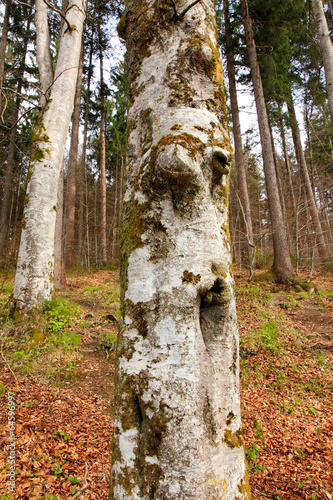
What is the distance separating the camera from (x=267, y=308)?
7.05 metres

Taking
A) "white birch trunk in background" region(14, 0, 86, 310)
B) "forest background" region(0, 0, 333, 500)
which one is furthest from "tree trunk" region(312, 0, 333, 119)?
"white birch trunk in background" region(14, 0, 86, 310)

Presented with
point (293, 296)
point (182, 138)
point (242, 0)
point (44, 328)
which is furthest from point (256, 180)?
point (182, 138)

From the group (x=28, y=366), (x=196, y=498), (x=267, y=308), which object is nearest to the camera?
(x=196, y=498)

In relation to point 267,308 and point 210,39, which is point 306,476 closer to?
point 210,39

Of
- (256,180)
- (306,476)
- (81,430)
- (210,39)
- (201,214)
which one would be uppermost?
(256,180)

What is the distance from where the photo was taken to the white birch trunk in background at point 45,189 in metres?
4.31

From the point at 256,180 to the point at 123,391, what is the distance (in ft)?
69.6

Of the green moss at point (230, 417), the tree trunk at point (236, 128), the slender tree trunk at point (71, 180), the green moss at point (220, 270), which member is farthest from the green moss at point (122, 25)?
the slender tree trunk at point (71, 180)

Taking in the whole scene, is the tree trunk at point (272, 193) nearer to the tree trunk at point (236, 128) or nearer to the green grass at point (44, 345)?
the tree trunk at point (236, 128)

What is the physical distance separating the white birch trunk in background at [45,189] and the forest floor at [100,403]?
0.45 m

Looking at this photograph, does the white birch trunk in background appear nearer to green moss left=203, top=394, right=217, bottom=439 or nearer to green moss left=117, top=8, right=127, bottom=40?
green moss left=117, top=8, right=127, bottom=40

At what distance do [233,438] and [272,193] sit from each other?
29.9ft

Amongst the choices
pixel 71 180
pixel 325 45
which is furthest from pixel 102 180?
pixel 325 45

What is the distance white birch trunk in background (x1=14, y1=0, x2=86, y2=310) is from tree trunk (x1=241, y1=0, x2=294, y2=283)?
663cm
